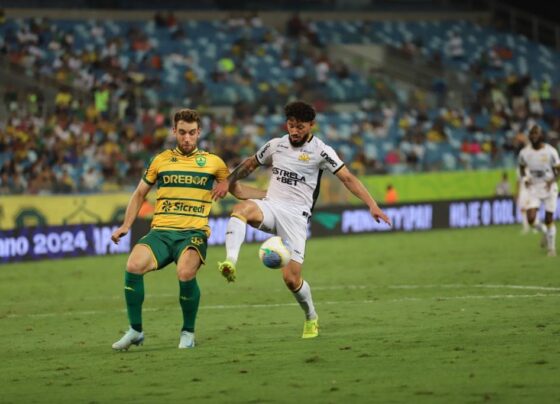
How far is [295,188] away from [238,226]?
0.89 meters

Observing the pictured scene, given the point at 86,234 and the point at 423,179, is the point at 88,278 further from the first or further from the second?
the point at 423,179

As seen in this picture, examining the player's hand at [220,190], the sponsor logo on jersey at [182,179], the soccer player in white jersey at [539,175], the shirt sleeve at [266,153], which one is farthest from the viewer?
the soccer player in white jersey at [539,175]

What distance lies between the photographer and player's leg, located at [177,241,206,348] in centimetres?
1165

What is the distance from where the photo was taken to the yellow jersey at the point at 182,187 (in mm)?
11898

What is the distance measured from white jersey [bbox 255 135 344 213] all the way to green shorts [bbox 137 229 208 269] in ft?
3.45

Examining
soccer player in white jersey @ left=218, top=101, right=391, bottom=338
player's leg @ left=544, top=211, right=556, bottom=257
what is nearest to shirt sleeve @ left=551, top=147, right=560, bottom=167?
player's leg @ left=544, top=211, right=556, bottom=257

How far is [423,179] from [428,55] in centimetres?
1041

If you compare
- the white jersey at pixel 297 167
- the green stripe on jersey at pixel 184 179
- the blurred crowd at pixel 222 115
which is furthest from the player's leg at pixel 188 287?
the blurred crowd at pixel 222 115

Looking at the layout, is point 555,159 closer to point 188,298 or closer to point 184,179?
point 184,179

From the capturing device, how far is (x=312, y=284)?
20797mm

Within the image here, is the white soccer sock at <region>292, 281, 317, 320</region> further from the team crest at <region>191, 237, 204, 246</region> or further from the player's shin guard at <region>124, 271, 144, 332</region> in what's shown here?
the player's shin guard at <region>124, 271, 144, 332</region>

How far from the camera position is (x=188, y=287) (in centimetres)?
1176

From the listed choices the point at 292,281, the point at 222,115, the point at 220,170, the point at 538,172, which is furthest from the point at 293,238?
the point at 222,115

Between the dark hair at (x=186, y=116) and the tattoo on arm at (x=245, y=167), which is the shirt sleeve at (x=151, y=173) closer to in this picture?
the dark hair at (x=186, y=116)
